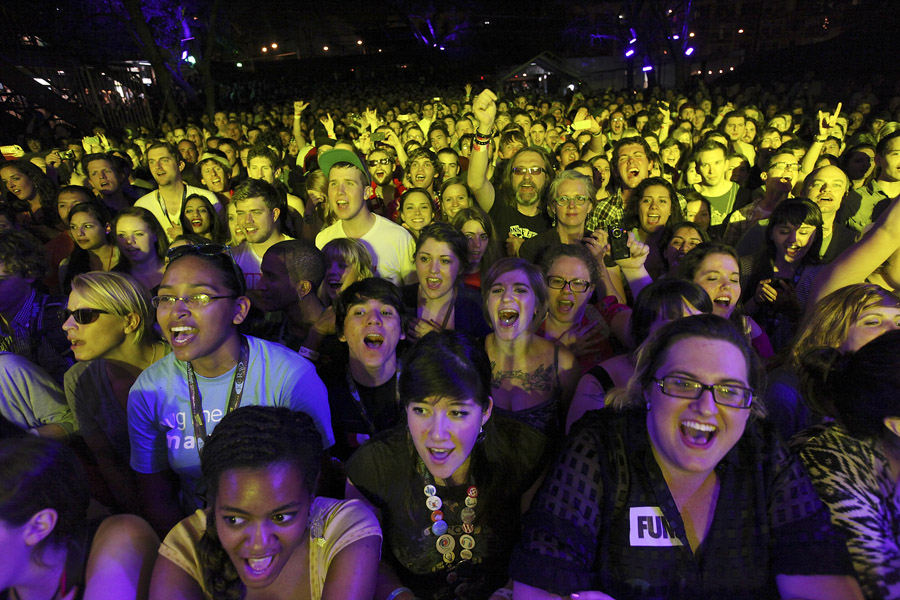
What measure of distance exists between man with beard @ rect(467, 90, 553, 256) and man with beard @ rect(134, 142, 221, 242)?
9.07 feet

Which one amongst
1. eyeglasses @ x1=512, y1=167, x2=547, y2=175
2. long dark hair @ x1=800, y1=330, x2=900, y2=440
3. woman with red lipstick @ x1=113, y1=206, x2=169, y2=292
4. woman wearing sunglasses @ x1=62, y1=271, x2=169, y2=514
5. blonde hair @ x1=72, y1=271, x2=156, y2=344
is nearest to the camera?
long dark hair @ x1=800, y1=330, x2=900, y2=440

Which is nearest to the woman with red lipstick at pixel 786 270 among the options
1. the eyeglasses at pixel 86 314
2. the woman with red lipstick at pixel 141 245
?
the eyeglasses at pixel 86 314

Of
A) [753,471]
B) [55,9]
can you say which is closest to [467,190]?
[753,471]

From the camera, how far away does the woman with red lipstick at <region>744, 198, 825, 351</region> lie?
10.8ft

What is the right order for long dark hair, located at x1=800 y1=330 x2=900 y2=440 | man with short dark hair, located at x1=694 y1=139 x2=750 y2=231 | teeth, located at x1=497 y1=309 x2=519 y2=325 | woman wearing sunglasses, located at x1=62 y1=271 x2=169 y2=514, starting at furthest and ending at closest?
1. man with short dark hair, located at x1=694 y1=139 x2=750 y2=231
2. teeth, located at x1=497 y1=309 x2=519 y2=325
3. woman wearing sunglasses, located at x1=62 y1=271 x2=169 y2=514
4. long dark hair, located at x1=800 y1=330 x2=900 y2=440

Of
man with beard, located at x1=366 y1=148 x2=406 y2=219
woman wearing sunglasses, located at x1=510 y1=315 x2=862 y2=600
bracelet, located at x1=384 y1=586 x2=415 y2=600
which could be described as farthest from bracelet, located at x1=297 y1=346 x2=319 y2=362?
man with beard, located at x1=366 y1=148 x2=406 y2=219

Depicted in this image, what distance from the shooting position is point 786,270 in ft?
11.9

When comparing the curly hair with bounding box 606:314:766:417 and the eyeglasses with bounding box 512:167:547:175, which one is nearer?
the curly hair with bounding box 606:314:766:417

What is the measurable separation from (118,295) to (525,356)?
2.05 metres

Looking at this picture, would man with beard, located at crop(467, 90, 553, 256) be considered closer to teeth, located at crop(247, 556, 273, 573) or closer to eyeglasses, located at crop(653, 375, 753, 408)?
eyeglasses, located at crop(653, 375, 753, 408)

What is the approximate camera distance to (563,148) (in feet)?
22.7

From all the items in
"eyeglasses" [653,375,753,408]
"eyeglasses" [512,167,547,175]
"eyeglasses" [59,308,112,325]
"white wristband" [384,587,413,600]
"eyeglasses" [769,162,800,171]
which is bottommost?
Answer: "white wristband" [384,587,413,600]

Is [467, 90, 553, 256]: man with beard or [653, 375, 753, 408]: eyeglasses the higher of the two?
[467, 90, 553, 256]: man with beard

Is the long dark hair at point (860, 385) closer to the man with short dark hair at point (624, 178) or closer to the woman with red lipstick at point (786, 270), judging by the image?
the woman with red lipstick at point (786, 270)
